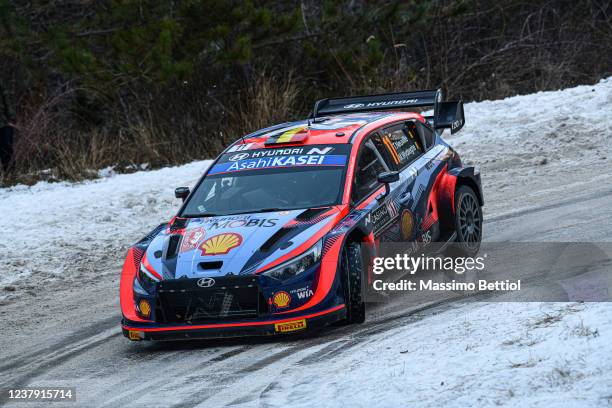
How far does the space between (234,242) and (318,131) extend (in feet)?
6.72

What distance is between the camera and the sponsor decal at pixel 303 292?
7.22m

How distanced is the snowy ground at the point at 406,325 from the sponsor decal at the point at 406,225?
111 cm

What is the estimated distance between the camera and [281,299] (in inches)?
283

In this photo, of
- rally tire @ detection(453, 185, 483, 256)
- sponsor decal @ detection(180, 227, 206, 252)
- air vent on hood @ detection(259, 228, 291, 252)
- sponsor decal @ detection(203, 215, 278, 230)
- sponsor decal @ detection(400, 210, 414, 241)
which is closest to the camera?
air vent on hood @ detection(259, 228, 291, 252)

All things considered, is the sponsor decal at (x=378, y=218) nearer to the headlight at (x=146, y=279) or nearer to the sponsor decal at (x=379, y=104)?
the headlight at (x=146, y=279)

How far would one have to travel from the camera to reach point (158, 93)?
2153 cm

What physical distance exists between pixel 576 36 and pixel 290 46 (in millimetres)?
7650

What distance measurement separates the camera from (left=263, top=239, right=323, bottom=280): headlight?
23.6 feet

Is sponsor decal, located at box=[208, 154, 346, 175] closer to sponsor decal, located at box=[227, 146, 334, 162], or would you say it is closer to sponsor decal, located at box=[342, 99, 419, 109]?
sponsor decal, located at box=[227, 146, 334, 162]

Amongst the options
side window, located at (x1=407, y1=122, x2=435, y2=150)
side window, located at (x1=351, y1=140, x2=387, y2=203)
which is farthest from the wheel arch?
side window, located at (x1=351, y1=140, x2=387, y2=203)

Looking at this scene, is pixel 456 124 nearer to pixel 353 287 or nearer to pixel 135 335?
pixel 353 287

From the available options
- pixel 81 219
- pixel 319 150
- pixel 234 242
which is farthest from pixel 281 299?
pixel 81 219

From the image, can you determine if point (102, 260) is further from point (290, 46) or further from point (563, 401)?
point (290, 46)

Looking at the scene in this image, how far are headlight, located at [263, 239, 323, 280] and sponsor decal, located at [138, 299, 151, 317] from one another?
3.11 ft
